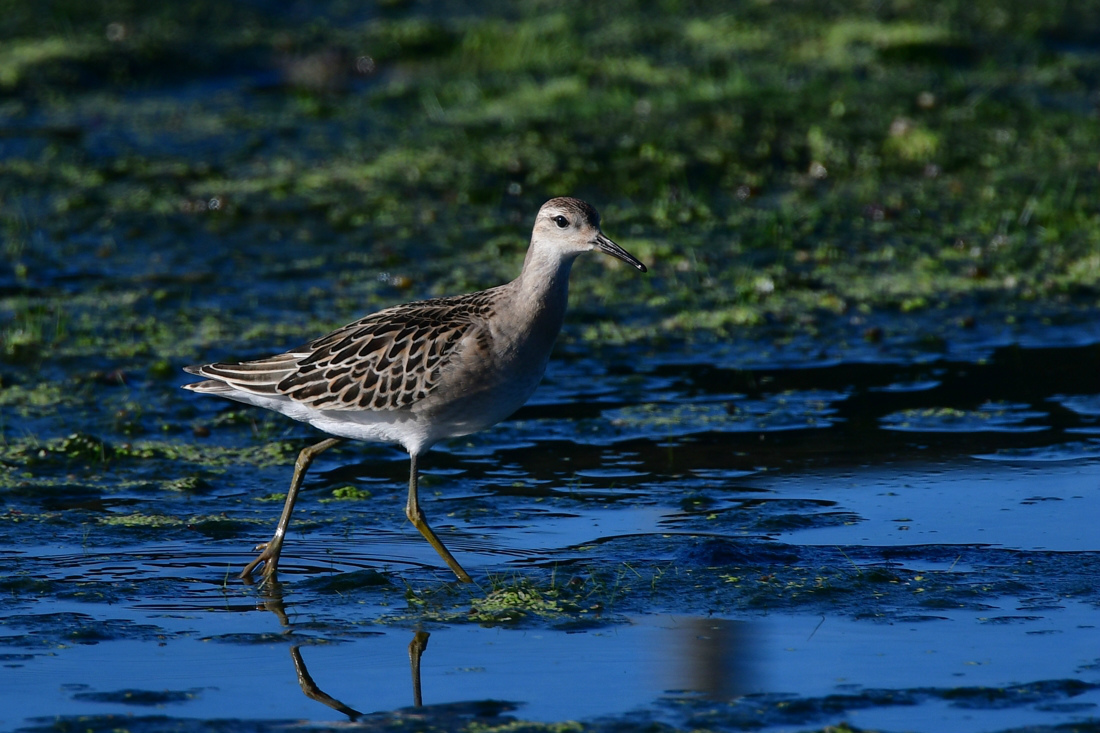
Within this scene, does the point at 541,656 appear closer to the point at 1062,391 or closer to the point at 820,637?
the point at 820,637

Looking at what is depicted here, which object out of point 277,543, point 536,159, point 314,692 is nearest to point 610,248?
point 277,543

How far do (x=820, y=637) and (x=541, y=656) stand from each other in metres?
1.22

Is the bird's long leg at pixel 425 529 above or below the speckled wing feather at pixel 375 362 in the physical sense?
below

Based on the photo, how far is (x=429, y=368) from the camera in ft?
25.2

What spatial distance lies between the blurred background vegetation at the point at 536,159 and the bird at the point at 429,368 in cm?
321

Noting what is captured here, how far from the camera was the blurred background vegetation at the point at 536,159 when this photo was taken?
476 inches

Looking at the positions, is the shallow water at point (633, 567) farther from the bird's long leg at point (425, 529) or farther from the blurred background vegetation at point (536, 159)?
the blurred background vegetation at point (536, 159)

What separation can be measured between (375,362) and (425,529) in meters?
0.90

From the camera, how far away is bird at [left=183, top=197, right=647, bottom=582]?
7672 millimetres

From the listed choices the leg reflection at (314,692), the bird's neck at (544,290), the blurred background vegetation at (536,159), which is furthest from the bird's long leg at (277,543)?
the blurred background vegetation at (536,159)

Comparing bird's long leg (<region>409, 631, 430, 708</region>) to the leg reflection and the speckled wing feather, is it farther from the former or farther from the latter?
the speckled wing feather

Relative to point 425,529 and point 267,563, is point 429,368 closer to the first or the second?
point 425,529

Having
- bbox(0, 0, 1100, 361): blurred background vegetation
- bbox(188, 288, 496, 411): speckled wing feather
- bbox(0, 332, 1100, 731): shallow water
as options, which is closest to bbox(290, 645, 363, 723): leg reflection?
bbox(0, 332, 1100, 731): shallow water

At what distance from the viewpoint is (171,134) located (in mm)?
15609
